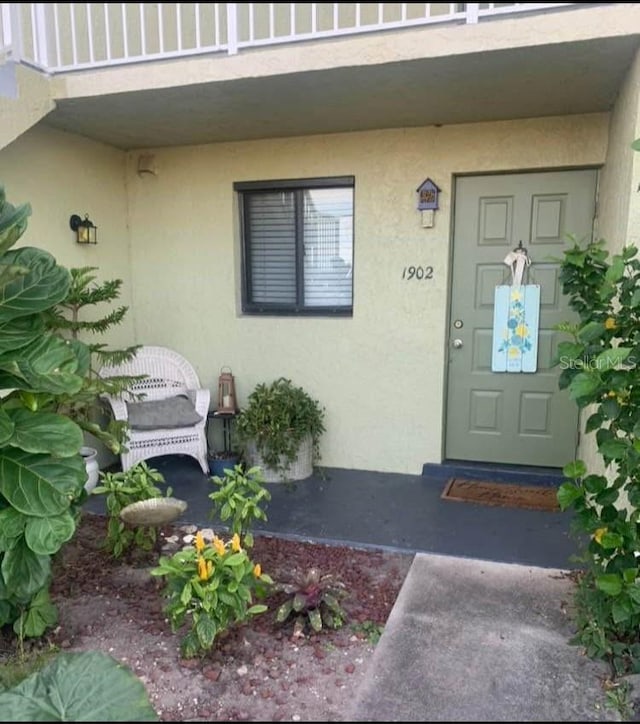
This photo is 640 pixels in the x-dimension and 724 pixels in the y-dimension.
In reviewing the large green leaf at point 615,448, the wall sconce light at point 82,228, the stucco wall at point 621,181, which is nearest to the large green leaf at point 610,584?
the large green leaf at point 615,448

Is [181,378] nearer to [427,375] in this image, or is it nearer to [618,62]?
[427,375]

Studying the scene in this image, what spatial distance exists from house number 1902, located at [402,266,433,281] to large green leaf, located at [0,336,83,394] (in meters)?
2.60

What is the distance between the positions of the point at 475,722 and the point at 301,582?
0.89 metres

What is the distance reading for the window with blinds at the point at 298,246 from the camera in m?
4.35

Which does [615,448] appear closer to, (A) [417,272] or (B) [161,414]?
(A) [417,272]

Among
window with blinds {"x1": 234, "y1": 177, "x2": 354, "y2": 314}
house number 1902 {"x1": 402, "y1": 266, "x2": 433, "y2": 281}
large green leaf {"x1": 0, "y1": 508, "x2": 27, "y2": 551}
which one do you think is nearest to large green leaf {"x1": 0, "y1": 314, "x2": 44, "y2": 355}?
large green leaf {"x1": 0, "y1": 508, "x2": 27, "y2": 551}

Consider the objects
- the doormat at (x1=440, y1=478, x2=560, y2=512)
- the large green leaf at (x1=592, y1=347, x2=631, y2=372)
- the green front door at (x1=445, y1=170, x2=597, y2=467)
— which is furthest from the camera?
the green front door at (x1=445, y1=170, x2=597, y2=467)

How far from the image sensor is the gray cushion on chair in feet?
13.6

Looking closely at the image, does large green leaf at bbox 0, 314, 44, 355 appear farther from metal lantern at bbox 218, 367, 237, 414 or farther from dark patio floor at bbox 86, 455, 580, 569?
metal lantern at bbox 218, 367, 237, 414

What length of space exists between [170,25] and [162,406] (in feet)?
8.64

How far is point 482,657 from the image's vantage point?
2170mm

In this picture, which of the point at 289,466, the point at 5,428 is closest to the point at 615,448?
the point at 5,428

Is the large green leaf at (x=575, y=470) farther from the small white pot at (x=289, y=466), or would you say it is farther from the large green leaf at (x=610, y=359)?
the small white pot at (x=289, y=466)

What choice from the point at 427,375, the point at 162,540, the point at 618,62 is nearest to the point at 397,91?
the point at 618,62
